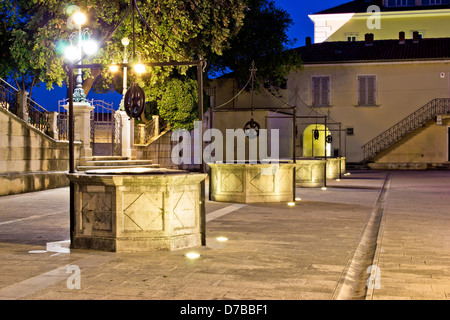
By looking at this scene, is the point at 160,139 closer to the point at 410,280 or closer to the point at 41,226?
the point at 41,226

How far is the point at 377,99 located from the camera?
128 feet

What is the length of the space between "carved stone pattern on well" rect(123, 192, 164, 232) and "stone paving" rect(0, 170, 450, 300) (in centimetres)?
37

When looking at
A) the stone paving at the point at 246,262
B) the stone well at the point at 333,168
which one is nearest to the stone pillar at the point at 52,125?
the stone paving at the point at 246,262

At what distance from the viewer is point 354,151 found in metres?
39.4

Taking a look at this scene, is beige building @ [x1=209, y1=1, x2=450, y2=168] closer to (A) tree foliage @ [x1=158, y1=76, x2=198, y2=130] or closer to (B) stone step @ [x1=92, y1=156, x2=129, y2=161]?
(A) tree foliage @ [x1=158, y1=76, x2=198, y2=130]

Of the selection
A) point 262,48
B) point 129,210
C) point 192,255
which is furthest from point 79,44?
point 262,48

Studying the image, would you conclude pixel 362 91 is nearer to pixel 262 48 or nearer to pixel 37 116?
pixel 262 48

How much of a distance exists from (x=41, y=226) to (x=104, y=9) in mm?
12187

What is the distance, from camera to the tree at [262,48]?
111 feet

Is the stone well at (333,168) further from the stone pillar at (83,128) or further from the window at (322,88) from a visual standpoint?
the window at (322,88)

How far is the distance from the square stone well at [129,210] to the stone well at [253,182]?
657 cm

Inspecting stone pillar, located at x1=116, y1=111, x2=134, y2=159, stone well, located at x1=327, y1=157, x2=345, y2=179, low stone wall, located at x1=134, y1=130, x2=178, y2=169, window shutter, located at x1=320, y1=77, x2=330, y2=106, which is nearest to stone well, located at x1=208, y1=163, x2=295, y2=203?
stone pillar, located at x1=116, y1=111, x2=134, y2=159

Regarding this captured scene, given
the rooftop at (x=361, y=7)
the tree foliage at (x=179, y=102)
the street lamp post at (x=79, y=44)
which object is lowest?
the tree foliage at (x=179, y=102)
